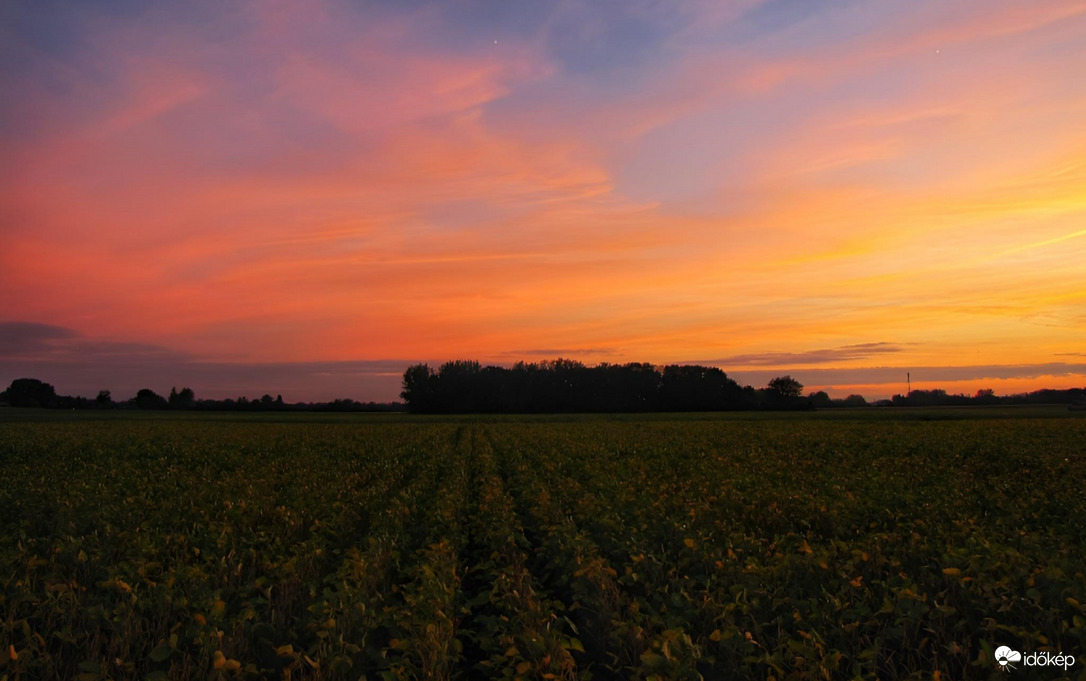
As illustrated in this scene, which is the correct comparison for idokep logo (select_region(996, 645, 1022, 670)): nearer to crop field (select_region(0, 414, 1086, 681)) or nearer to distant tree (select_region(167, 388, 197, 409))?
crop field (select_region(0, 414, 1086, 681))

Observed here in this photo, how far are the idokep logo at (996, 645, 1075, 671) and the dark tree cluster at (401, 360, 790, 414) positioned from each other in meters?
121

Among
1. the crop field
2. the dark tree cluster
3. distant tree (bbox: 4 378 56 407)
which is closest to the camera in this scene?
the crop field

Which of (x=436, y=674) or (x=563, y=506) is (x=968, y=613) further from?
(x=563, y=506)

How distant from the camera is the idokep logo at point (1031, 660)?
575cm

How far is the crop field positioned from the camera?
6184mm

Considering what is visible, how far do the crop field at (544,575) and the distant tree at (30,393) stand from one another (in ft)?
506

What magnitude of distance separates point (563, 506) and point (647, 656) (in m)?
9.96

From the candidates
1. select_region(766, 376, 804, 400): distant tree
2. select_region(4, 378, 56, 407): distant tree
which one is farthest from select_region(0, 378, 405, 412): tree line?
select_region(766, 376, 804, 400): distant tree

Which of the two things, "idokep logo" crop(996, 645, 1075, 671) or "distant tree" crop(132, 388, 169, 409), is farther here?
"distant tree" crop(132, 388, 169, 409)

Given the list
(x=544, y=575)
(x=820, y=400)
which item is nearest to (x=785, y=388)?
(x=820, y=400)

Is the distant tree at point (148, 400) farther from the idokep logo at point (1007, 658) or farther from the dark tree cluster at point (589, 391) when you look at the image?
the idokep logo at point (1007, 658)

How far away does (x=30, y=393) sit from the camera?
5812 inches

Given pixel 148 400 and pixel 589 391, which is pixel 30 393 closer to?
pixel 148 400

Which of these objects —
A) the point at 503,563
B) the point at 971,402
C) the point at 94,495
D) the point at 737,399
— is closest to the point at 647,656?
the point at 503,563
